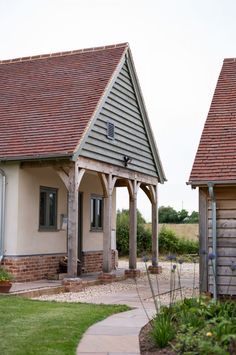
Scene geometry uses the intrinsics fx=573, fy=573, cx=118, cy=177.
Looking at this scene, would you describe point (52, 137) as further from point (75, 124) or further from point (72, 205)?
point (72, 205)

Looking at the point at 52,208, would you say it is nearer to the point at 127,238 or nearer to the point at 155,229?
the point at 155,229

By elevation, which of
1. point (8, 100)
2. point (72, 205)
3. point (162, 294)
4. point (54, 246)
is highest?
point (8, 100)

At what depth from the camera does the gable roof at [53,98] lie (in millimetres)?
15078

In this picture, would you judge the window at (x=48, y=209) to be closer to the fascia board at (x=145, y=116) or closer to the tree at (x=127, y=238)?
the fascia board at (x=145, y=116)

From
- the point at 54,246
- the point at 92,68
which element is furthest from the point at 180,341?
the point at 92,68

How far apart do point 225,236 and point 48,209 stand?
684 cm

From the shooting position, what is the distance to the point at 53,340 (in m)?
7.48

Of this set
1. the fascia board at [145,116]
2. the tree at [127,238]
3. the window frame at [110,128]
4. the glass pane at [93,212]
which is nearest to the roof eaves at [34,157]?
the window frame at [110,128]

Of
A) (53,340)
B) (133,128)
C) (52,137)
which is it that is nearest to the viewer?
(53,340)

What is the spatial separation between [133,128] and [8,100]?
434 cm

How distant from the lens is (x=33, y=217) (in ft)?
52.5

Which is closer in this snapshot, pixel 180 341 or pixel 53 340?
pixel 180 341

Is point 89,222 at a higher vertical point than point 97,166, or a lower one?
lower

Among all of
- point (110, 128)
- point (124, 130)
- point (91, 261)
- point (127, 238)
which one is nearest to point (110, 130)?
point (110, 128)
